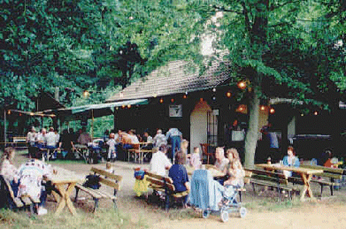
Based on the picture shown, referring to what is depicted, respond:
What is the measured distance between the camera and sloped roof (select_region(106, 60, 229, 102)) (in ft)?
44.7

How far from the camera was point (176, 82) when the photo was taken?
1717cm

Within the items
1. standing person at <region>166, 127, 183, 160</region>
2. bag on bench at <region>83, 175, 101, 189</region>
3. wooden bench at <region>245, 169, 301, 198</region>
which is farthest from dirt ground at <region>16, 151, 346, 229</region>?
standing person at <region>166, 127, 183, 160</region>

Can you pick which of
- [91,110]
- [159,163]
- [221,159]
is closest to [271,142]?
[221,159]

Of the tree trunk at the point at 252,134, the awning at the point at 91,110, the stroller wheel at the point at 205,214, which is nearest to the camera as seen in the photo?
the stroller wheel at the point at 205,214

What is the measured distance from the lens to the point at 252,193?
8.98m

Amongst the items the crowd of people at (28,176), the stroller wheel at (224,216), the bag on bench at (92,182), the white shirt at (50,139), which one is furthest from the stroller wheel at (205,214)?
the white shirt at (50,139)

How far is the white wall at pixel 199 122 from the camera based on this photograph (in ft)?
51.2

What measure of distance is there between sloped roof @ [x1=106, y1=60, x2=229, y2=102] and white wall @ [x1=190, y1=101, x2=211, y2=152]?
1.17m

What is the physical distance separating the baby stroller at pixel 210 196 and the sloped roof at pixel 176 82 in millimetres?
5712

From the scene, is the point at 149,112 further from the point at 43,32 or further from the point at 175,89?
the point at 43,32

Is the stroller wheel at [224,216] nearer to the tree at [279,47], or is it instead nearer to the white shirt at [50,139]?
the tree at [279,47]

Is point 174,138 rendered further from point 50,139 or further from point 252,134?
point 50,139

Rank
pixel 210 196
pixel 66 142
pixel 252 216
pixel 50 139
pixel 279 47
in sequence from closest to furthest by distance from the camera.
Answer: pixel 210 196
pixel 252 216
pixel 279 47
pixel 50 139
pixel 66 142

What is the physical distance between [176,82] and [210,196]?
1122 centimetres
